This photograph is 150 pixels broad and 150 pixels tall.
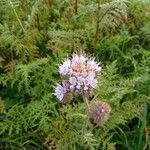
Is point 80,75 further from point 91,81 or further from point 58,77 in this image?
point 58,77

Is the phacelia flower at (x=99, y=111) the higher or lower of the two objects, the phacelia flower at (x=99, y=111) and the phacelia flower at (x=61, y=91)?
the lower

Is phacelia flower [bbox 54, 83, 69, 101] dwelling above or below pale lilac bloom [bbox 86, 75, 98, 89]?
below

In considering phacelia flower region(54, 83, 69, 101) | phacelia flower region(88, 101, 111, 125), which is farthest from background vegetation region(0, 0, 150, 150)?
phacelia flower region(54, 83, 69, 101)

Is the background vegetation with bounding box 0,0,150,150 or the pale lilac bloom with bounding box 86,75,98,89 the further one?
the background vegetation with bounding box 0,0,150,150

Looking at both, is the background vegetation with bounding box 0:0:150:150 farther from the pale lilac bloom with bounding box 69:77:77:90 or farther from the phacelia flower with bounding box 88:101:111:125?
the pale lilac bloom with bounding box 69:77:77:90

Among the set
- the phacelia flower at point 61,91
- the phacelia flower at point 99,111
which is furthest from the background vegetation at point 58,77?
the phacelia flower at point 61,91

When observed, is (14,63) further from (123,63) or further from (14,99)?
(123,63)

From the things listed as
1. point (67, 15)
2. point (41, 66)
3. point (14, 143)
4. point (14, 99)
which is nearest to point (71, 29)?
point (67, 15)

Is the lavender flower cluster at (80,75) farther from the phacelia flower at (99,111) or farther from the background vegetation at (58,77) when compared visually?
the background vegetation at (58,77)
